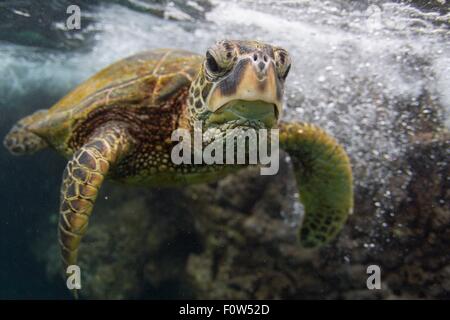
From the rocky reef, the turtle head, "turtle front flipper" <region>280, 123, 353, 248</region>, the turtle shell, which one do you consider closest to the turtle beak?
the turtle head

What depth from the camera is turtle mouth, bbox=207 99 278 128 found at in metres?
2.08

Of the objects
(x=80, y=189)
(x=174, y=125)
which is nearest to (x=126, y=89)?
(x=174, y=125)

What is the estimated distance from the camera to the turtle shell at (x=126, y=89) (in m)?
3.20

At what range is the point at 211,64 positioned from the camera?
2.23 m

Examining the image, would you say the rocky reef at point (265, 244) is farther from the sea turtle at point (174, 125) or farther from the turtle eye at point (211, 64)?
the turtle eye at point (211, 64)

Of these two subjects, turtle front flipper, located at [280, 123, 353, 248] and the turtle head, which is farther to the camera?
turtle front flipper, located at [280, 123, 353, 248]

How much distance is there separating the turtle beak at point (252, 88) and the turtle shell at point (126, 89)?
1.12 meters

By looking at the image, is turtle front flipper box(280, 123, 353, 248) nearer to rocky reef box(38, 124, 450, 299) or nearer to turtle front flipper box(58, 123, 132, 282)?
rocky reef box(38, 124, 450, 299)

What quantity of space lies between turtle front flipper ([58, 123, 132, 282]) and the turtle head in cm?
98

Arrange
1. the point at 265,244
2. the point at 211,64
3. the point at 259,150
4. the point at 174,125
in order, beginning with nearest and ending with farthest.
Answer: the point at 211,64, the point at 259,150, the point at 174,125, the point at 265,244

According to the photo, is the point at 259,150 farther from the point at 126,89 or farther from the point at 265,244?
the point at 265,244

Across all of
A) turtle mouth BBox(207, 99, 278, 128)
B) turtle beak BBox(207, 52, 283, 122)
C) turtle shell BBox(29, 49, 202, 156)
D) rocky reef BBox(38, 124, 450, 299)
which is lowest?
rocky reef BBox(38, 124, 450, 299)

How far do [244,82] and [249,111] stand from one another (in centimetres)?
18

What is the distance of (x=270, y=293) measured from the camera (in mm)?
4746
